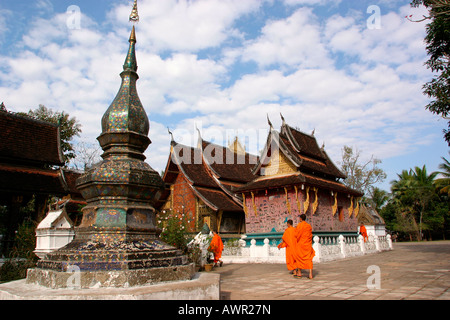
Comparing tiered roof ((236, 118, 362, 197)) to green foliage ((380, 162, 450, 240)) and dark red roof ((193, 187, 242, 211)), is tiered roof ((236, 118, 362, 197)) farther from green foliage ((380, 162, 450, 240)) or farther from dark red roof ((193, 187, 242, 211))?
green foliage ((380, 162, 450, 240))

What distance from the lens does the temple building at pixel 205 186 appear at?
18547 millimetres

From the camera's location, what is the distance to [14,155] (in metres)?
14.1

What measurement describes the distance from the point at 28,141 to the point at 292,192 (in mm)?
13079

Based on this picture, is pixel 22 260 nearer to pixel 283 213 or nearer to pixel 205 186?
pixel 283 213

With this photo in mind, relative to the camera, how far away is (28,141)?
15.4m

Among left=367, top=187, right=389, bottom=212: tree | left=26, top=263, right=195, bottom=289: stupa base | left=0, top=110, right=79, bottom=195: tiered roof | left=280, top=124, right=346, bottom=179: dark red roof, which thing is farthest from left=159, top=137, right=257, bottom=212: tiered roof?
left=367, top=187, right=389, bottom=212: tree

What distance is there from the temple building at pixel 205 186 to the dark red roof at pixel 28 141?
22.1 ft

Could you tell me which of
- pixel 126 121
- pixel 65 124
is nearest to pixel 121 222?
pixel 126 121

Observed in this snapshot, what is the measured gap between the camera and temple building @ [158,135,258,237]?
60.8 ft

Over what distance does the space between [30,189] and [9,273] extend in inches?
260
